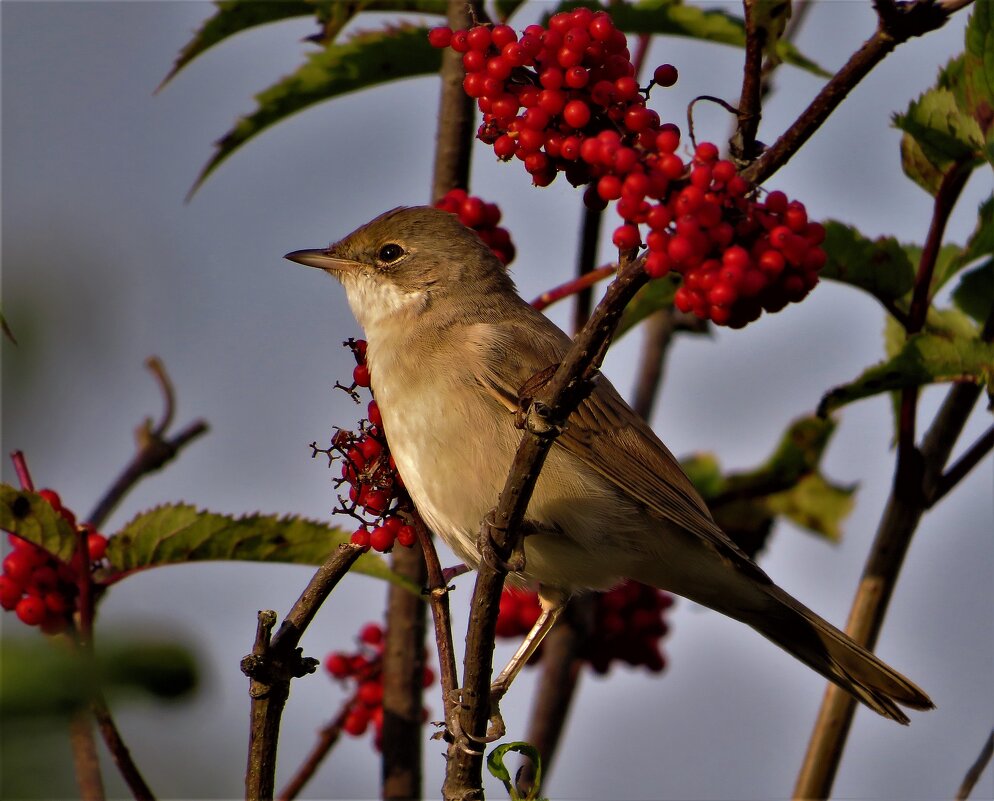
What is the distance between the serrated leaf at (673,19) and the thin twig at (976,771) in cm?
188

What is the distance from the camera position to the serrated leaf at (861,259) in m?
3.36

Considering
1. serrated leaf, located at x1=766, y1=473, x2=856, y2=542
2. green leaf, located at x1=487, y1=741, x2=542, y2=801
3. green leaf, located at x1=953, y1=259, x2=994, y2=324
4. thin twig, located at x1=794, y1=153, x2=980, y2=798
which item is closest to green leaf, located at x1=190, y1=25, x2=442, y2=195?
thin twig, located at x1=794, y1=153, x2=980, y2=798

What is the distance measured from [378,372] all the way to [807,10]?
2999 millimetres

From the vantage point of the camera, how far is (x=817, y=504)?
4734mm

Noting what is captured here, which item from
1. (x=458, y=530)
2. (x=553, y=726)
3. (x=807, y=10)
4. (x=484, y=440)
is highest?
(x=807, y=10)

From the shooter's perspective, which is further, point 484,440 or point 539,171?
point 484,440

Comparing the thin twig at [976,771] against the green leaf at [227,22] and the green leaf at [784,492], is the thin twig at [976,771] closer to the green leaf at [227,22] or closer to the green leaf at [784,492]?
the green leaf at [784,492]

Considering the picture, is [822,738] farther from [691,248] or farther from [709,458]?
[691,248]

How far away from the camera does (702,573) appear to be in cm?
398

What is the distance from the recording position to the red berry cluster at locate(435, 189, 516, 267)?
3520 millimetres

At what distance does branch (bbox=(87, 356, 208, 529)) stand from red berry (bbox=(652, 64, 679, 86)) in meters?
2.05

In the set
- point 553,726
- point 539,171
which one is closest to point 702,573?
point 553,726

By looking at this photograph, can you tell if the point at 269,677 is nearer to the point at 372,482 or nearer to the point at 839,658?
the point at 372,482

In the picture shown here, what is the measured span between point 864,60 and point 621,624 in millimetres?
3835
